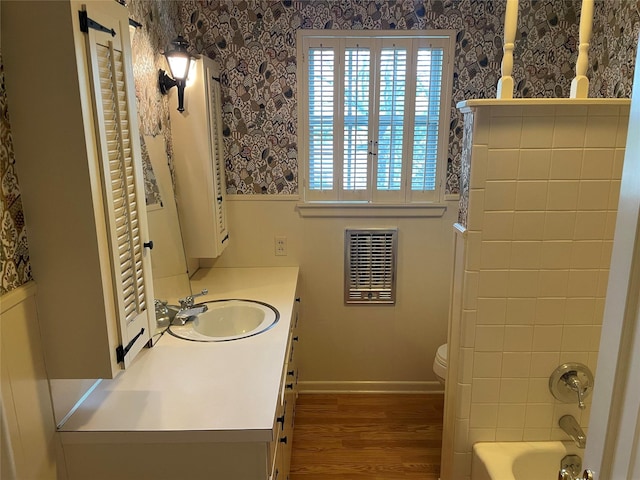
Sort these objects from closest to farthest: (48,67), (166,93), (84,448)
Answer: (48,67) < (84,448) < (166,93)

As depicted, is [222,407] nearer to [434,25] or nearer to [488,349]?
[488,349]

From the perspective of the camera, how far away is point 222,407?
50.9 inches

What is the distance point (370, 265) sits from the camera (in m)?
2.78

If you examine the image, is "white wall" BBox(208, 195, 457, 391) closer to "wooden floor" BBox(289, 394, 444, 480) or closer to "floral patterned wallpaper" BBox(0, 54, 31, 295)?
"wooden floor" BBox(289, 394, 444, 480)

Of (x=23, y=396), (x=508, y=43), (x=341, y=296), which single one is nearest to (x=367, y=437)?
(x=341, y=296)

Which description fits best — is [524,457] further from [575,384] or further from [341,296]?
[341,296]

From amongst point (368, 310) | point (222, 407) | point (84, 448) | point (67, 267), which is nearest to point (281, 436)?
point (222, 407)

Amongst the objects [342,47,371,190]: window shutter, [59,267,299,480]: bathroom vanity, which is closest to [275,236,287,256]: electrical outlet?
[342,47,371,190]: window shutter

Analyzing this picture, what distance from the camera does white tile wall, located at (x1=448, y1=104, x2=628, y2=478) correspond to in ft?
5.35

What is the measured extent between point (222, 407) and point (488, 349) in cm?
109

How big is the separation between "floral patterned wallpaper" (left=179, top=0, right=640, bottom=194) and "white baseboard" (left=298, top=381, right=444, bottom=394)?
163 centimetres

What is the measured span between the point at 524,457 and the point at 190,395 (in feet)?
4.47

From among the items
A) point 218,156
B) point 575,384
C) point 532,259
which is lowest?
point 575,384

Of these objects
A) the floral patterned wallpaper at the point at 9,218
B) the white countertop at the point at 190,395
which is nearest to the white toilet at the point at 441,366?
the white countertop at the point at 190,395
